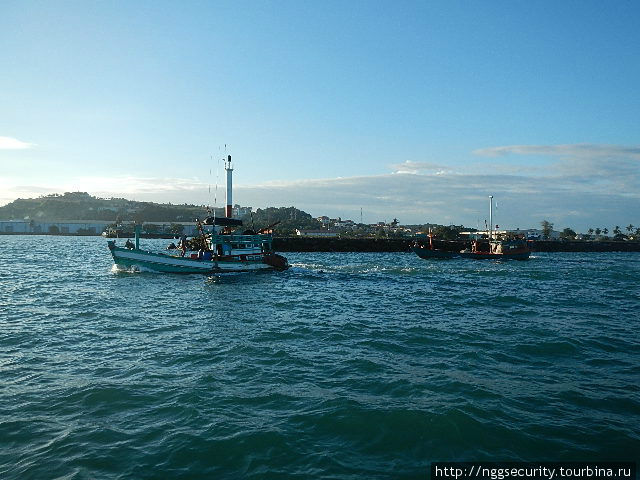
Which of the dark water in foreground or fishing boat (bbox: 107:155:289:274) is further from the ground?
fishing boat (bbox: 107:155:289:274)

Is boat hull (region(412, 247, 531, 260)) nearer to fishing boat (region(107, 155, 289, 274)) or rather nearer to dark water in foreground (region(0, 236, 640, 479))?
fishing boat (region(107, 155, 289, 274))

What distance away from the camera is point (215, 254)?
42938 mm

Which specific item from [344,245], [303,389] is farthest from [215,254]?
[344,245]

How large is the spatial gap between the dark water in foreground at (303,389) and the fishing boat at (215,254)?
52.4ft

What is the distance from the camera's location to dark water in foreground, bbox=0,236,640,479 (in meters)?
8.50

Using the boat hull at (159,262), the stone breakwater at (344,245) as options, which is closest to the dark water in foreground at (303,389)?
the boat hull at (159,262)

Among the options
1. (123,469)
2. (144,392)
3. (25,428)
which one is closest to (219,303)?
(144,392)

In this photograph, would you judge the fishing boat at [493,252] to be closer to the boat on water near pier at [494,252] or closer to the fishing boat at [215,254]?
the boat on water near pier at [494,252]

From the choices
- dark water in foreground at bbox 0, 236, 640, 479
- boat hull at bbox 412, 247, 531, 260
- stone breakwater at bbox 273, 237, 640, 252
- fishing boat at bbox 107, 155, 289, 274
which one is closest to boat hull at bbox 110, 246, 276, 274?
fishing boat at bbox 107, 155, 289, 274

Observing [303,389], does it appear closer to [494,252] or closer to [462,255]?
[462,255]

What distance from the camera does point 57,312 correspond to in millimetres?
22703

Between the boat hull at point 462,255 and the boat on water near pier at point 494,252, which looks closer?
the boat hull at point 462,255

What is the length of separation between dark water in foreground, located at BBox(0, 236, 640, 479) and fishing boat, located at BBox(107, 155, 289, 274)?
1597cm

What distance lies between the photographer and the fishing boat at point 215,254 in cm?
4131
